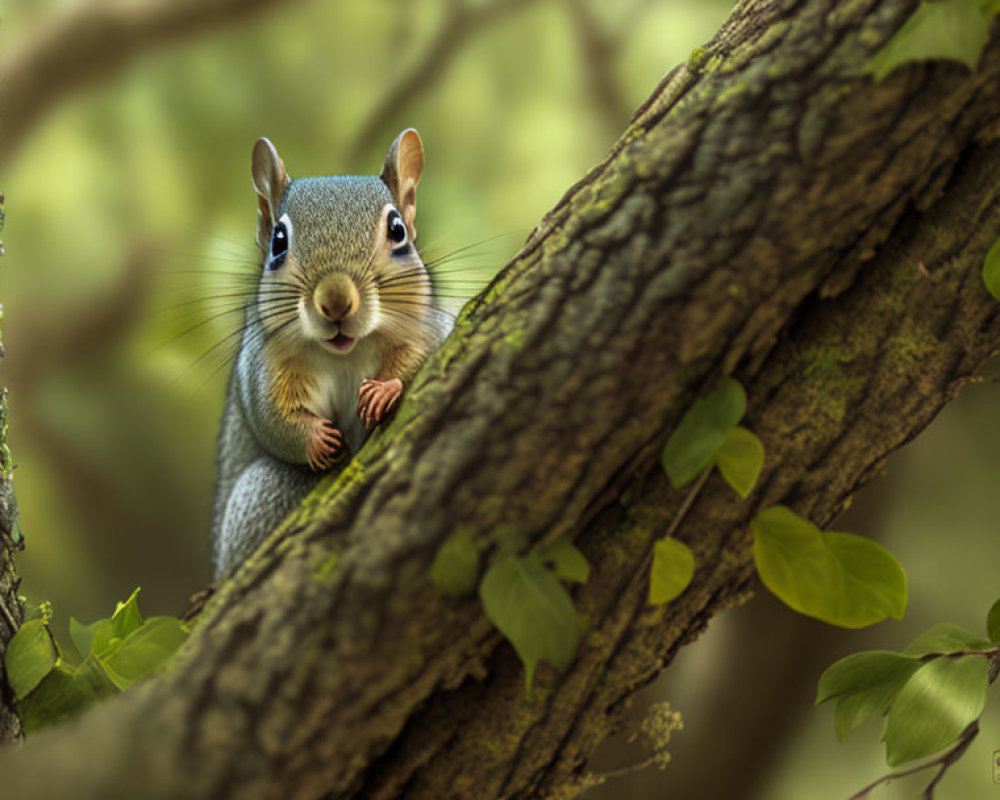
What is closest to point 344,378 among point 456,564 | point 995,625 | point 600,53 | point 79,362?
point 456,564

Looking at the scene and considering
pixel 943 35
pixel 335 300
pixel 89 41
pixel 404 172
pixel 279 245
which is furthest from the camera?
pixel 89 41

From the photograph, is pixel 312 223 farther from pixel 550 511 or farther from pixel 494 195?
pixel 494 195

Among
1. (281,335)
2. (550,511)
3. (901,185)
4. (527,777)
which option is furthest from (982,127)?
(281,335)

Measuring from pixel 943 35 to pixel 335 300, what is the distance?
0.64 metres

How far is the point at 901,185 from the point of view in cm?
63

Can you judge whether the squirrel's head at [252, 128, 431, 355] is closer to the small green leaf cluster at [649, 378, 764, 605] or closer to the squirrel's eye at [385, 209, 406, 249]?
the squirrel's eye at [385, 209, 406, 249]

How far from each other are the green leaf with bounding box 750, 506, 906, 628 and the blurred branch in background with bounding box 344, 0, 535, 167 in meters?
1.50

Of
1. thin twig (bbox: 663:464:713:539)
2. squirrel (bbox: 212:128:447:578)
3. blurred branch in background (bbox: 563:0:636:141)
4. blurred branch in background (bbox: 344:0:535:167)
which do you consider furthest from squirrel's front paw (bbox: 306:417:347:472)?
blurred branch in background (bbox: 563:0:636:141)

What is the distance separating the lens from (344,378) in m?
1.10

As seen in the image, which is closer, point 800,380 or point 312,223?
point 800,380

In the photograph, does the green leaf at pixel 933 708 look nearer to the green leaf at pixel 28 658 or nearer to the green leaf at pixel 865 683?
the green leaf at pixel 865 683

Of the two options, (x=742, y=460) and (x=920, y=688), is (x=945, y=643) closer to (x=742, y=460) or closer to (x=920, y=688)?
(x=920, y=688)

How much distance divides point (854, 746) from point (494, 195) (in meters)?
1.43

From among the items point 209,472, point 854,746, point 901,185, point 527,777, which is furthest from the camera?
point 209,472
